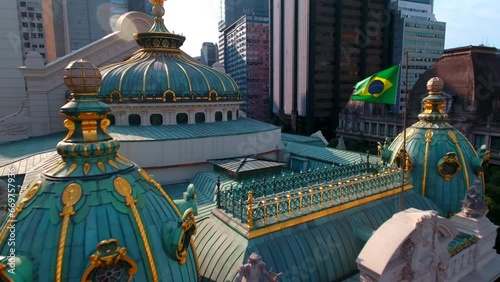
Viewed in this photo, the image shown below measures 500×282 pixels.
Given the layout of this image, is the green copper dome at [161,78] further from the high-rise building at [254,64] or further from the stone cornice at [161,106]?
the high-rise building at [254,64]

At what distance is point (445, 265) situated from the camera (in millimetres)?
11938

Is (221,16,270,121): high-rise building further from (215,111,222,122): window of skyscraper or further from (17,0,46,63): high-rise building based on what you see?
(215,111,222,122): window of skyscraper

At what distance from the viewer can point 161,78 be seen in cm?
2188

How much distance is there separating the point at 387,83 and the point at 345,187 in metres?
7.27

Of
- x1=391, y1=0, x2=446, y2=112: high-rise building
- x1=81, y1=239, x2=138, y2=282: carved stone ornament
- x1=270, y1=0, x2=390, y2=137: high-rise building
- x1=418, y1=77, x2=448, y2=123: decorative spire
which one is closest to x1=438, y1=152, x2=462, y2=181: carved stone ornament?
x1=418, y1=77, x2=448, y2=123: decorative spire

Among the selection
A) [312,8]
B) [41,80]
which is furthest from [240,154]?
[312,8]

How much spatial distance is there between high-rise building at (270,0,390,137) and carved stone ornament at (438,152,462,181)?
68.8 metres

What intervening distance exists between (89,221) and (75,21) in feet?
259

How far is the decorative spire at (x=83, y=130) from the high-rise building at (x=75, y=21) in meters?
69.6

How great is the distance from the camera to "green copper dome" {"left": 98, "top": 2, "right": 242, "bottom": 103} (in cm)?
2123

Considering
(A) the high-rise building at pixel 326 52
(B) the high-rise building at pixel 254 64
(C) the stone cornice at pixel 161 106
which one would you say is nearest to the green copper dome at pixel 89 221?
(C) the stone cornice at pixel 161 106

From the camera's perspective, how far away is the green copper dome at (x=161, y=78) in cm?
2123

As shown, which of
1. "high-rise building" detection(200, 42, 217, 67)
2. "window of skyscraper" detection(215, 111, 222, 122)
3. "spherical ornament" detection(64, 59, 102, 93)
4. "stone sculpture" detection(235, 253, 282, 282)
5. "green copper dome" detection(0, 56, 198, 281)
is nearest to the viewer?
"green copper dome" detection(0, 56, 198, 281)

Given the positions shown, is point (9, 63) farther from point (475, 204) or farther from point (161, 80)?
point (475, 204)
